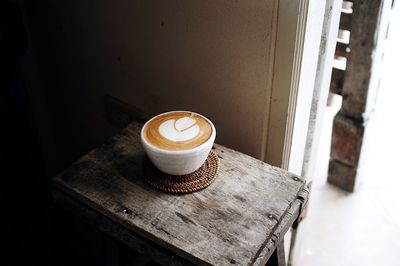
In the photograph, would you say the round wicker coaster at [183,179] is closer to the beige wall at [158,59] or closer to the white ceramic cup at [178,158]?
the white ceramic cup at [178,158]

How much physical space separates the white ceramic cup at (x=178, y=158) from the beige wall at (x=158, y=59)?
0.25 metres

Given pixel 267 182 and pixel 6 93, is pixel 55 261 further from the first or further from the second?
pixel 267 182

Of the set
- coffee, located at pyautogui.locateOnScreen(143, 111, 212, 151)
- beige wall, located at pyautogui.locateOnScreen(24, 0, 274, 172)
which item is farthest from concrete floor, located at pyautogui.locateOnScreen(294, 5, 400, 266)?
coffee, located at pyautogui.locateOnScreen(143, 111, 212, 151)

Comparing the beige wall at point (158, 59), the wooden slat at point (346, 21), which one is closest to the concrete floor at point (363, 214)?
the wooden slat at point (346, 21)

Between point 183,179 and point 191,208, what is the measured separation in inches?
3.3

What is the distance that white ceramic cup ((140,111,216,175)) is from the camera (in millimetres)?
960

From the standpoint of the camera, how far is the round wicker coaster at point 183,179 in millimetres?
1016

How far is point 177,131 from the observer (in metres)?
1.02

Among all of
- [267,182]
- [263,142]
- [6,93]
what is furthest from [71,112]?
[267,182]

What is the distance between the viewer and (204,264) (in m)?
0.86

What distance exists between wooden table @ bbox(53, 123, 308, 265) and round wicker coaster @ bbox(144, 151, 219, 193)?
1cm

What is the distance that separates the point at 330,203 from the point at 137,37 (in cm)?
114

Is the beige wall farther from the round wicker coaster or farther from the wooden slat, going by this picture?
the wooden slat

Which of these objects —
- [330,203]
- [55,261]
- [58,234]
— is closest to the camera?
[55,261]
